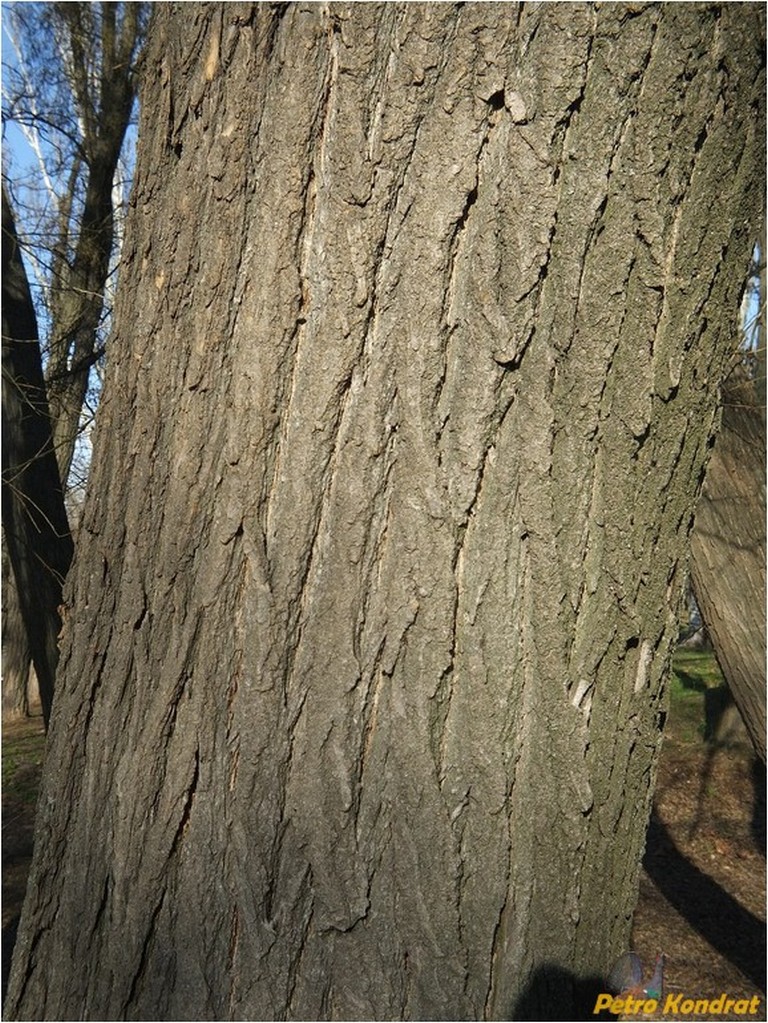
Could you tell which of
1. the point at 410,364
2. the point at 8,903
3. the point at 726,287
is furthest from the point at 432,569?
the point at 8,903

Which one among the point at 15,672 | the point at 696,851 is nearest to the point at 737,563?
the point at 696,851

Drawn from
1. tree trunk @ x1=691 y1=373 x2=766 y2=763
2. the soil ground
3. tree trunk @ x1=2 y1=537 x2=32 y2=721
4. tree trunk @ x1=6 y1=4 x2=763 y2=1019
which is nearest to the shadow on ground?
the soil ground

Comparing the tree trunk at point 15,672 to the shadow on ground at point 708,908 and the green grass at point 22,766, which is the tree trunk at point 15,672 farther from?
the shadow on ground at point 708,908

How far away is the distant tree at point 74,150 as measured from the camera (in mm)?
6992

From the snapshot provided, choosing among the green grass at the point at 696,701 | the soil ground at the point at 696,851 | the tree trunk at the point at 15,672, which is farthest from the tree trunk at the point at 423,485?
the tree trunk at the point at 15,672

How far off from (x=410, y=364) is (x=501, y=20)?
1.42 ft

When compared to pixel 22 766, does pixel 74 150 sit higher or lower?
higher

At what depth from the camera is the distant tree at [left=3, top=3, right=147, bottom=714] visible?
6.99m

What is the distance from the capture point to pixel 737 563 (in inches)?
188

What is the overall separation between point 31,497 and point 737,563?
389 centimetres

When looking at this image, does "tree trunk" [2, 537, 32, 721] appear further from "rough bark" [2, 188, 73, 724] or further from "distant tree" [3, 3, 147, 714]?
"rough bark" [2, 188, 73, 724]

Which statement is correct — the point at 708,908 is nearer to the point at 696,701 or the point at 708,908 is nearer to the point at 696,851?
the point at 696,851

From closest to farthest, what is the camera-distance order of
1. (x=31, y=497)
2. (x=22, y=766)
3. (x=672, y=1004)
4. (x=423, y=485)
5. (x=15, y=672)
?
(x=423, y=485) → (x=31, y=497) → (x=672, y=1004) → (x=22, y=766) → (x=15, y=672)

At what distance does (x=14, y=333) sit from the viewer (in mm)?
5480
